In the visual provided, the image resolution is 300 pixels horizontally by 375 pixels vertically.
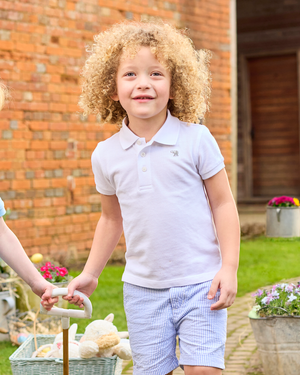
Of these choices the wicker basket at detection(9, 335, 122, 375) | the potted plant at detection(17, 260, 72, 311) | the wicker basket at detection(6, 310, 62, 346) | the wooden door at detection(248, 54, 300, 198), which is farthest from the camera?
the wooden door at detection(248, 54, 300, 198)

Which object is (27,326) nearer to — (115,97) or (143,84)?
(115,97)

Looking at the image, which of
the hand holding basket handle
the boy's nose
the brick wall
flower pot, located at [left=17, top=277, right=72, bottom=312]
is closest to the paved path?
flower pot, located at [left=17, top=277, right=72, bottom=312]

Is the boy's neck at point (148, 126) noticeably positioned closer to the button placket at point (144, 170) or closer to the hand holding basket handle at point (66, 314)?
the button placket at point (144, 170)

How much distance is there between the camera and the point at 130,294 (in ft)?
7.39

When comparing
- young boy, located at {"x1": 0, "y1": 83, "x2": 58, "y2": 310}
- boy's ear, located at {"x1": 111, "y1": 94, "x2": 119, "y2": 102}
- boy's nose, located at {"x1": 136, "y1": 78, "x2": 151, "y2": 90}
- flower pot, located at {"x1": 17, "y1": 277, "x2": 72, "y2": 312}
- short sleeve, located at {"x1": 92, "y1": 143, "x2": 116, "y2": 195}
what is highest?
boy's nose, located at {"x1": 136, "y1": 78, "x2": 151, "y2": 90}

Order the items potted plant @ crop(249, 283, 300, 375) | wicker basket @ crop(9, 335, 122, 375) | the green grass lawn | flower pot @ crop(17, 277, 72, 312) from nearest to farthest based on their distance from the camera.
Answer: wicker basket @ crop(9, 335, 122, 375), potted plant @ crop(249, 283, 300, 375), flower pot @ crop(17, 277, 72, 312), the green grass lawn

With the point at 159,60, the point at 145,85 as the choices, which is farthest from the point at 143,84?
the point at 159,60

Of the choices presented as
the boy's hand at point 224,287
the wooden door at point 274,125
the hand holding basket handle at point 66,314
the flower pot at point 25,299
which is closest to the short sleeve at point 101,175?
the hand holding basket handle at point 66,314

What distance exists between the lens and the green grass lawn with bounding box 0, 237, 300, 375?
4.59 m

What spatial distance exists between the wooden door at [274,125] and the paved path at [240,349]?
24.2 ft

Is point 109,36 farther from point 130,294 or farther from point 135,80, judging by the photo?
point 130,294

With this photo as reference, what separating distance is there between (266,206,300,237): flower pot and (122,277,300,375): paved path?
9.55ft

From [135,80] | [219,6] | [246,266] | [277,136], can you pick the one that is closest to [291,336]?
[135,80]

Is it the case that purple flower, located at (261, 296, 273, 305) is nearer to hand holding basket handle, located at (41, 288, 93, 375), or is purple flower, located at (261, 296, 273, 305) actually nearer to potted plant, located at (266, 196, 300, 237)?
hand holding basket handle, located at (41, 288, 93, 375)
